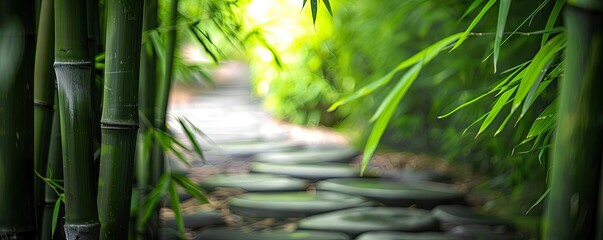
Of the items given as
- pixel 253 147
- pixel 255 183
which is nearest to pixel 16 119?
pixel 255 183

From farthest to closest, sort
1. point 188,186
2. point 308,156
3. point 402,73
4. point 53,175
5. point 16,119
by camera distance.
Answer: point 308,156 → point 402,73 → point 188,186 → point 53,175 → point 16,119

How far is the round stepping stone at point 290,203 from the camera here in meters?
2.58

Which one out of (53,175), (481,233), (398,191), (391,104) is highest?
(391,104)

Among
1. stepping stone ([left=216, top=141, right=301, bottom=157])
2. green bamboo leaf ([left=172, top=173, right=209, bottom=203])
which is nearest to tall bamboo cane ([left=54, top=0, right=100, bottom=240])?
green bamboo leaf ([left=172, top=173, right=209, bottom=203])

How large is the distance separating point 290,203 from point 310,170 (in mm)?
667

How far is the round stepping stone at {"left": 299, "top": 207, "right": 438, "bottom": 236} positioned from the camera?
2.33 metres

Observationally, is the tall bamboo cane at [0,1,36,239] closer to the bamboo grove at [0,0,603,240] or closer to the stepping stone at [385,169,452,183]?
the bamboo grove at [0,0,603,240]

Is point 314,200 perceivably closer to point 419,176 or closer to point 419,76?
point 419,76

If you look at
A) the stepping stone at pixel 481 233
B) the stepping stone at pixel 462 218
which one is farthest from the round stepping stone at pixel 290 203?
the stepping stone at pixel 481 233

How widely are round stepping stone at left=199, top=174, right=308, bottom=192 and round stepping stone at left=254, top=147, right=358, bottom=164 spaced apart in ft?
1.41

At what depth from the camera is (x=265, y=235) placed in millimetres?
2209

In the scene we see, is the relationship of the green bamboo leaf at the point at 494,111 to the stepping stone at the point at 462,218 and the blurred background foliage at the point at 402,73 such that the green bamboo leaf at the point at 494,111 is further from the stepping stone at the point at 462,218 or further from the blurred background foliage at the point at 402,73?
the stepping stone at the point at 462,218

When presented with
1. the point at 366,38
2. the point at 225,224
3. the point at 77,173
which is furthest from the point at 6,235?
the point at 366,38

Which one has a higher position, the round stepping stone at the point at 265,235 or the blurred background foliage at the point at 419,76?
the blurred background foliage at the point at 419,76
